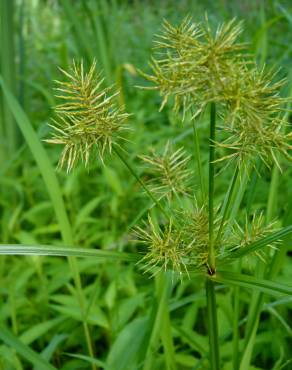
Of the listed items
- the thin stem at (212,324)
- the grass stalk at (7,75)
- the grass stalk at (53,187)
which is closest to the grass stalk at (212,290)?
the thin stem at (212,324)

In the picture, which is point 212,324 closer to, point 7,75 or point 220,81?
point 220,81

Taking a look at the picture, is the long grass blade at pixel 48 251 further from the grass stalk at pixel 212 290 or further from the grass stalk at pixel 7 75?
the grass stalk at pixel 7 75

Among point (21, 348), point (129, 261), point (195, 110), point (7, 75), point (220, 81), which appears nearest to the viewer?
point (220, 81)

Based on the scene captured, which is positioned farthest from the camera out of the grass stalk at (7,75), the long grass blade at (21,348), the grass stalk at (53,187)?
the grass stalk at (7,75)

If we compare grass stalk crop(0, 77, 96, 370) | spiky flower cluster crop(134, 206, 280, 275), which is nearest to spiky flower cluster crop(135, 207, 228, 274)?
spiky flower cluster crop(134, 206, 280, 275)

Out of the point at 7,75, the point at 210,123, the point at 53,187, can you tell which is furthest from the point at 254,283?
the point at 7,75

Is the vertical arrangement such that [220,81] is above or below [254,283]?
above

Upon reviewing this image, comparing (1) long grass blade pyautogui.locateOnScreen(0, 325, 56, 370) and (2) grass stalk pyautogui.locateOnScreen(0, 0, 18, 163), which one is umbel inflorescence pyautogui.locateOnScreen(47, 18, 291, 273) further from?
(2) grass stalk pyautogui.locateOnScreen(0, 0, 18, 163)

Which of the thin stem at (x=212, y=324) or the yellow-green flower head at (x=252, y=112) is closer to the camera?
the yellow-green flower head at (x=252, y=112)
